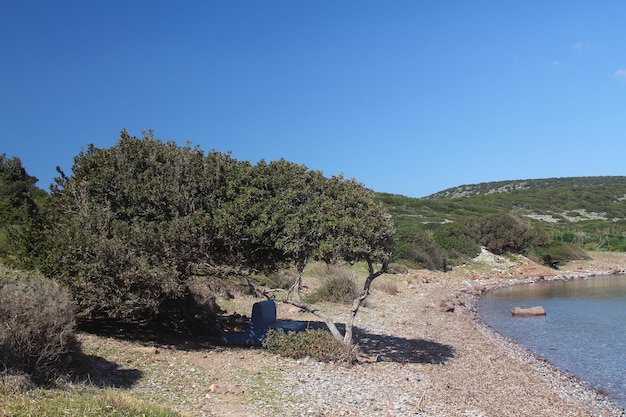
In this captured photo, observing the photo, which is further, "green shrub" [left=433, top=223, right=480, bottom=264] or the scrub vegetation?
"green shrub" [left=433, top=223, right=480, bottom=264]

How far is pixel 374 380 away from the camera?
11438 millimetres

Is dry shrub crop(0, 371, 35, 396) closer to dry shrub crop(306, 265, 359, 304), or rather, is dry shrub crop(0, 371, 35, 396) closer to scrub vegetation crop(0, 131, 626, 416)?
scrub vegetation crop(0, 131, 626, 416)

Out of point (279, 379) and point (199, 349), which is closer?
point (279, 379)

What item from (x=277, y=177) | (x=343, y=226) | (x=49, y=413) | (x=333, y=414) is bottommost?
(x=333, y=414)

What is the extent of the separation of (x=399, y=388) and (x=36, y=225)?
9242 mm

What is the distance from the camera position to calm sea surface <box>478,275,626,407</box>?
15.3 m

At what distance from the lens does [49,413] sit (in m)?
6.49

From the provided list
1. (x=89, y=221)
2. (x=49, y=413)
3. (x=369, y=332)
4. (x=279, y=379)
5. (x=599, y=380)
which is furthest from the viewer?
(x=369, y=332)

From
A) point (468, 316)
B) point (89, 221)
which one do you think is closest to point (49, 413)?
point (89, 221)

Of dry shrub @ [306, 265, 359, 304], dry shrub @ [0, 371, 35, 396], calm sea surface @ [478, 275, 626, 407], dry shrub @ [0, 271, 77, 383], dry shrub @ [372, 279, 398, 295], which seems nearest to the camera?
dry shrub @ [0, 371, 35, 396]

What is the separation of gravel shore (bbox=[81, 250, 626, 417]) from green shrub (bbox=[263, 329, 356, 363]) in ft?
0.85

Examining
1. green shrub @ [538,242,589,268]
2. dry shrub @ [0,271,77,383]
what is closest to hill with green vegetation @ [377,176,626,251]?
green shrub @ [538,242,589,268]

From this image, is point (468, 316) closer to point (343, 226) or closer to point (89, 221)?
point (343, 226)

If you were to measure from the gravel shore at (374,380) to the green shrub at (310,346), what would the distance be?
0.85 feet
